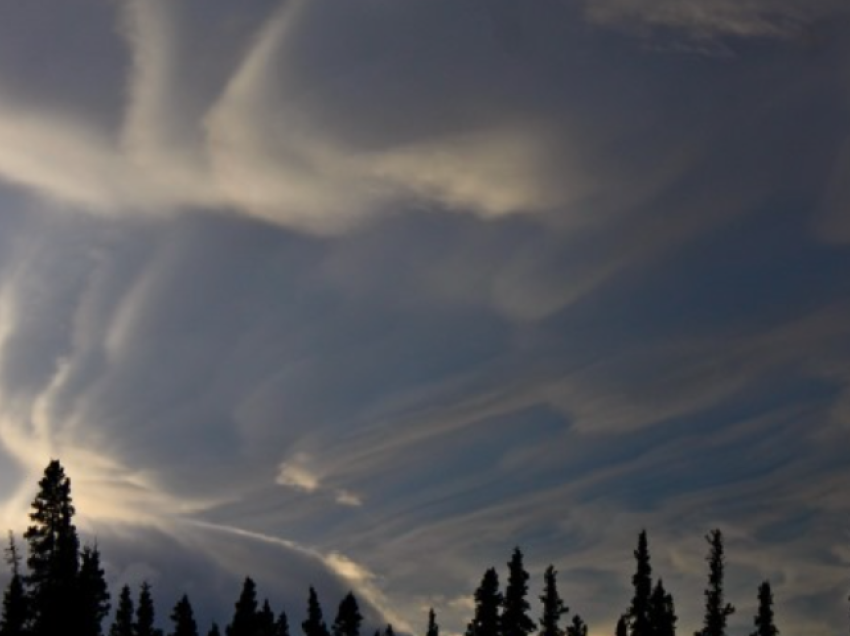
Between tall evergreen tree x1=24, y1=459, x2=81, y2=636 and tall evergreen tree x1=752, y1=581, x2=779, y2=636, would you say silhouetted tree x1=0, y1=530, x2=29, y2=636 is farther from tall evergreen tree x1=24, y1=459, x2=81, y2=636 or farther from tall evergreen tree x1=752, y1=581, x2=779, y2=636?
tall evergreen tree x1=752, y1=581, x2=779, y2=636

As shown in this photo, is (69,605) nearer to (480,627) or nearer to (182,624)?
(480,627)

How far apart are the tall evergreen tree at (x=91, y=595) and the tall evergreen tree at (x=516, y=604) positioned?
110 feet

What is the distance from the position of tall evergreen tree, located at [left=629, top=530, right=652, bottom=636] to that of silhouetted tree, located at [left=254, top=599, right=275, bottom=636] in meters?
36.5

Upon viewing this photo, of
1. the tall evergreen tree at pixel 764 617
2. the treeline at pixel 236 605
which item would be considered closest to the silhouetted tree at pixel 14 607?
the treeline at pixel 236 605

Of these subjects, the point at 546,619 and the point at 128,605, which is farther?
the point at 128,605

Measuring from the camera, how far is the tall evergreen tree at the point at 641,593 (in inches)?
4793

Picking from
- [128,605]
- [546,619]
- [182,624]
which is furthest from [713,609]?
[128,605]

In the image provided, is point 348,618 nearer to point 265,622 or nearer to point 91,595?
point 265,622

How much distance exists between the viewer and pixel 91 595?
102 meters

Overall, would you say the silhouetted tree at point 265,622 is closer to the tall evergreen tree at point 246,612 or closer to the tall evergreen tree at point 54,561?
the tall evergreen tree at point 246,612

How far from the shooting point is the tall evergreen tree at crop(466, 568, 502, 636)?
390ft

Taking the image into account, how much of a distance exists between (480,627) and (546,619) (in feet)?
31.0

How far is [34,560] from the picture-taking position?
9319 cm

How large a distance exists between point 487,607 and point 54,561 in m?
41.3
